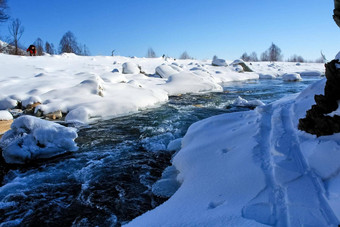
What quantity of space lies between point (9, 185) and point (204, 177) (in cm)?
267

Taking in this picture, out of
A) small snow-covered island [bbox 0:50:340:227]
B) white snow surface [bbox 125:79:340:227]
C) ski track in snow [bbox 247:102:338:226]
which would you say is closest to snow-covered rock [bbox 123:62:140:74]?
small snow-covered island [bbox 0:50:340:227]

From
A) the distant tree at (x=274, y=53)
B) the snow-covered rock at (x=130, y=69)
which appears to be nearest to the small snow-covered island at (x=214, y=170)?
the snow-covered rock at (x=130, y=69)

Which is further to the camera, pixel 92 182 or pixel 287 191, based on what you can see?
pixel 92 182

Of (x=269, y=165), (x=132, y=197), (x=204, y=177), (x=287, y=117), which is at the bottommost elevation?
(x=132, y=197)

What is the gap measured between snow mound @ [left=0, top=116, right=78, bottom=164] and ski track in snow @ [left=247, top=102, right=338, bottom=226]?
3402 mm

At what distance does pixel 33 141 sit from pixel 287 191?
3.99m

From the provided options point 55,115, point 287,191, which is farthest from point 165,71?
point 287,191

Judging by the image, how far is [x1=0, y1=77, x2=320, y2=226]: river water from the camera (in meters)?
2.35

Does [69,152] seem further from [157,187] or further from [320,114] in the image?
[320,114]

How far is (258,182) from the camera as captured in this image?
1.78 meters

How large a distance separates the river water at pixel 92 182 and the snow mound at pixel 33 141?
0.54ft

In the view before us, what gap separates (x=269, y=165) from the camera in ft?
6.49

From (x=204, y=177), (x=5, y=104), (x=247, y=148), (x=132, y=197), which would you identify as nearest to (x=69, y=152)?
(x=132, y=197)

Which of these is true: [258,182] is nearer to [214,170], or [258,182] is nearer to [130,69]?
[214,170]
